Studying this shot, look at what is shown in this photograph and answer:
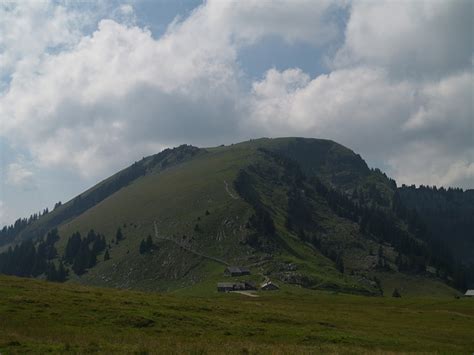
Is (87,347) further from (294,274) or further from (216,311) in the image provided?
(294,274)

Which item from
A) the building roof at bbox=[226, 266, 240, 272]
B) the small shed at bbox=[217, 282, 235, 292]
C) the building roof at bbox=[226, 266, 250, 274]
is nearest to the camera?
the small shed at bbox=[217, 282, 235, 292]

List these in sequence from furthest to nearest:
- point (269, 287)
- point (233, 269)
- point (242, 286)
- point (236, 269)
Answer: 1. point (236, 269)
2. point (233, 269)
3. point (242, 286)
4. point (269, 287)

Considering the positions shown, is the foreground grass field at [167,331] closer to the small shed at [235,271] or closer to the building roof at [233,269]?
the small shed at [235,271]

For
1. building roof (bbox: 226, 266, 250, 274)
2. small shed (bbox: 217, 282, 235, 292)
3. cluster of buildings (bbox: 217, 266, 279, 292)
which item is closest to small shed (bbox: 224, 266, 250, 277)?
building roof (bbox: 226, 266, 250, 274)

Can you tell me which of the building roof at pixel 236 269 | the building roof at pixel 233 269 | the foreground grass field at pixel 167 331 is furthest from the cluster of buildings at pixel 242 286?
the foreground grass field at pixel 167 331

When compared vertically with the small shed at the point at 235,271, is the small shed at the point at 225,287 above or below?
below

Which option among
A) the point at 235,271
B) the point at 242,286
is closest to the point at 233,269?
the point at 235,271

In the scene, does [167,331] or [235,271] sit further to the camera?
[235,271]

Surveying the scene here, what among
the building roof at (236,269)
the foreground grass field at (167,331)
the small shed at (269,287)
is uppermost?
the building roof at (236,269)

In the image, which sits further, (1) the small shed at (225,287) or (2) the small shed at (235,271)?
(2) the small shed at (235,271)

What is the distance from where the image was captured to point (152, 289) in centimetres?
18925

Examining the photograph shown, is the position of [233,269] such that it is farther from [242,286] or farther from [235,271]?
[242,286]

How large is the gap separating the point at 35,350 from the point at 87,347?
8.52ft

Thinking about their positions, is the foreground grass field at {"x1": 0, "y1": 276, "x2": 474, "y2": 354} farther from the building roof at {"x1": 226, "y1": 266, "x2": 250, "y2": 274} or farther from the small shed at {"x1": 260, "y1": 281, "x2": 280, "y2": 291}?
the building roof at {"x1": 226, "y1": 266, "x2": 250, "y2": 274}
